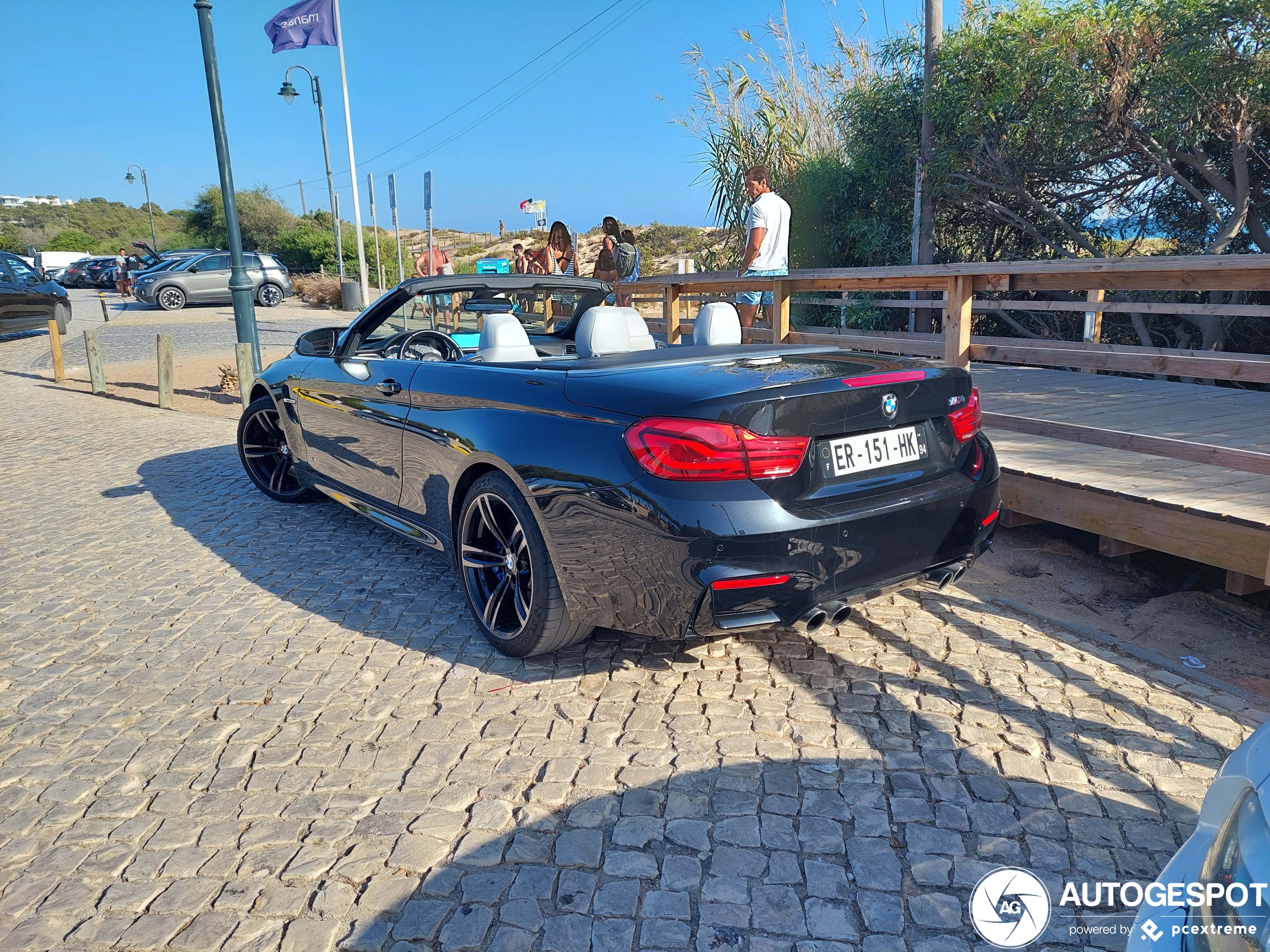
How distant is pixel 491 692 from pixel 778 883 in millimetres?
1411

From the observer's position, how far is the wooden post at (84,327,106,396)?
12188 mm

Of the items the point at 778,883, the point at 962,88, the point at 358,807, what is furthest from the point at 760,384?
the point at 962,88

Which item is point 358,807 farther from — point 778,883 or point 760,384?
point 760,384

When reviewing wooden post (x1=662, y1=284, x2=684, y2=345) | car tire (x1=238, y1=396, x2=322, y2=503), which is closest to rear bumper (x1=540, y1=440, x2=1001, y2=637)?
car tire (x1=238, y1=396, x2=322, y2=503)

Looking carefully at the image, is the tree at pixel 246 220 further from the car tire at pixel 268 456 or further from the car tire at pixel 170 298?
the car tire at pixel 268 456

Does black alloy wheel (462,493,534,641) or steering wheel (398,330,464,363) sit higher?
steering wheel (398,330,464,363)

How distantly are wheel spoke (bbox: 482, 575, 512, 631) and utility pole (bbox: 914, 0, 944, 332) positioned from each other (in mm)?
9194

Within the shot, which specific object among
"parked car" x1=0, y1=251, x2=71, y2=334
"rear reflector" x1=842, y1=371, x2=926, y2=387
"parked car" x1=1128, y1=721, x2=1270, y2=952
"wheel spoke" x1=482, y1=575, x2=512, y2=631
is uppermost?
"parked car" x1=0, y1=251, x2=71, y2=334

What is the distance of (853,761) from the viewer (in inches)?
109

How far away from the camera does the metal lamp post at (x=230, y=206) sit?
9.96m

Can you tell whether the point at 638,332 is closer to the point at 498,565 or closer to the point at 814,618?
the point at 498,565

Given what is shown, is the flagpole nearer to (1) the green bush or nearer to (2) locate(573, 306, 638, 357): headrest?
(2) locate(573, 306, 638, 357): headrest

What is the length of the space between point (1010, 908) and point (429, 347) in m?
3.55

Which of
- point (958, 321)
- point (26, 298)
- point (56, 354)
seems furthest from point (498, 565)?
point (26, 298)
